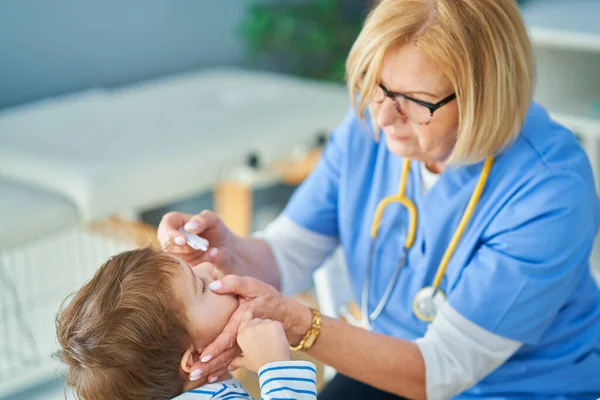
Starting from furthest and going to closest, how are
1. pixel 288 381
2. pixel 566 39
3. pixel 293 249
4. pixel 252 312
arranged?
1. pixel 566 39
2. pixel 293 249
3. pixel 252 312
4. pixel 288 381

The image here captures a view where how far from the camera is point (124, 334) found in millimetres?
1218

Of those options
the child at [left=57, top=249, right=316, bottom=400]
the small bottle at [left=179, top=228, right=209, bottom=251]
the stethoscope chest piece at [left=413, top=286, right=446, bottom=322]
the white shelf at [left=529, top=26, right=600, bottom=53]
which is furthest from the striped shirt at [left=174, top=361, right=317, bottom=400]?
the white shelf at [left=529, top=26, right=600, bottom=53]

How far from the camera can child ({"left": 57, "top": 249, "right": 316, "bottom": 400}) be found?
1219 millimetres

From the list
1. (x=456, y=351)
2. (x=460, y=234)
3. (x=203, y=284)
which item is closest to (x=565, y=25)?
(x=460, y=234)

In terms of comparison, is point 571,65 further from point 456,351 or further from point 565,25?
point 456,351

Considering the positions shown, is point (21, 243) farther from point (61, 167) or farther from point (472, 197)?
point (472, 197)

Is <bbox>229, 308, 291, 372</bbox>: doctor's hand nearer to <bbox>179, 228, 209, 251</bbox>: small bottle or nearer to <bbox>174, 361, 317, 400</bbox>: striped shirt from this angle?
<bbox>174, 361, 317, 400</bbox>: striped shirt

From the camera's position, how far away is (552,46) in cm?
302

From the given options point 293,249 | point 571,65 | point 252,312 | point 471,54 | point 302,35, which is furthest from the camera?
point 302,35

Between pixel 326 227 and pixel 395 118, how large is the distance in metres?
0.39

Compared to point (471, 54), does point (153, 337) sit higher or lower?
lower

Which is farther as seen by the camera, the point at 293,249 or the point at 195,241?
the point at 293,249

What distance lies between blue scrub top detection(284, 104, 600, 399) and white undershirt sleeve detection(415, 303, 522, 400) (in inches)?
0.9

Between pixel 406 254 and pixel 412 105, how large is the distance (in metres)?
0.31
